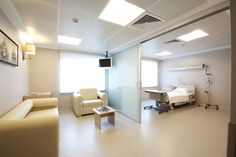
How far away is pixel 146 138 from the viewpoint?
249cm

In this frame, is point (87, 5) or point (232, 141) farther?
point (87, 5)

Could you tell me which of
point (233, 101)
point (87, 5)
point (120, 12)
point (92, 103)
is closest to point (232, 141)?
point (233, 101)

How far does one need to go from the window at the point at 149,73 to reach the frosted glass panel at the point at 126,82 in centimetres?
238

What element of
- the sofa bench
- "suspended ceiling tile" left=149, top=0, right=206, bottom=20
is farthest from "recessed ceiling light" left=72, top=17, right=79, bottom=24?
the sofa bench

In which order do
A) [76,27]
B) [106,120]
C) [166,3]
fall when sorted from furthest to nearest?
[106,120] → [76,27] → [166,3]

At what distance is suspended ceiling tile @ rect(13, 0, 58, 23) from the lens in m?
1.74

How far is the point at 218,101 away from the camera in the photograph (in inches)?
190

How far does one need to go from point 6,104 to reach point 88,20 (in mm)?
2142

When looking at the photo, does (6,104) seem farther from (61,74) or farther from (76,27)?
(61,74)

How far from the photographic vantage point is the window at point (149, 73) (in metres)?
6.67

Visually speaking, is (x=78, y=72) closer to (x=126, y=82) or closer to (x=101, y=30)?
(x=126, y=82)

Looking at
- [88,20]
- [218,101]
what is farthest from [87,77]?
[218,101]

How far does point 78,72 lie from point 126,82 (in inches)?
81.2

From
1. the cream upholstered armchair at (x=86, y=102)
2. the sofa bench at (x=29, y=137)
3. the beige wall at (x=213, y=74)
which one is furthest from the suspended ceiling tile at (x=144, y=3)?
the beige wall at (x=213, y=74)
